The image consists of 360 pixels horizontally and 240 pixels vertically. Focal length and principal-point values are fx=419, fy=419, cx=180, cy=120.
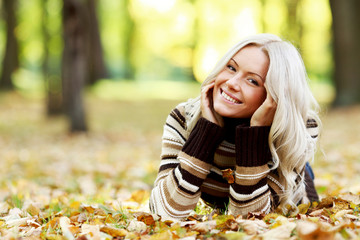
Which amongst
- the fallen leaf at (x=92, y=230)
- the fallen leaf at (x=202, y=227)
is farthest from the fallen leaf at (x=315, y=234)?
the fallen leaf at (x=92, y=230)

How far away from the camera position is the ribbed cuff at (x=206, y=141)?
7.77 feet

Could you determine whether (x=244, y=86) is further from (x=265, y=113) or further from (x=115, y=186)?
(x=115, y=186)

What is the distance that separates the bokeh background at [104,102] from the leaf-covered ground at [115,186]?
0.12ft

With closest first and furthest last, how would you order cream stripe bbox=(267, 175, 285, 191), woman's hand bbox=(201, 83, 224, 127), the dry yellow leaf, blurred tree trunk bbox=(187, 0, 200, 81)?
woman's hand bbox=(201, 83, 224, 127), cream stripe bbox=(267, 175, 285, 191), the dry yellow leaf, blurred tree trunk bbox=(187, 0, 200, 81)

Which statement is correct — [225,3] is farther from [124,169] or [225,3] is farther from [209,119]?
[209,119]

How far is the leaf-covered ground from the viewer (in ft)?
7.07

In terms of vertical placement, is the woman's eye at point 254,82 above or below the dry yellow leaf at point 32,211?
above

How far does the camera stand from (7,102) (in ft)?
53.1

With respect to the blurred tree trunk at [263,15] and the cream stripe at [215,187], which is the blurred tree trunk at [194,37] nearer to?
the blurred tree trunk at [263,15]

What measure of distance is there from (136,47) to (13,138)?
25520 millimetres

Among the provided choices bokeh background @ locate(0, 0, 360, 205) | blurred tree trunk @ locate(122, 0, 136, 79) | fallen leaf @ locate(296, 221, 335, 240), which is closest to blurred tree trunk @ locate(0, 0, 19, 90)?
bokeh background @ locate(0, 0, 360, 205)

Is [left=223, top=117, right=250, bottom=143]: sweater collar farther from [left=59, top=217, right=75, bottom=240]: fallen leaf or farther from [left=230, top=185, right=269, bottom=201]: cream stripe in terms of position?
[left=59, top=217, right=75, bottom=240]: fallen leaf

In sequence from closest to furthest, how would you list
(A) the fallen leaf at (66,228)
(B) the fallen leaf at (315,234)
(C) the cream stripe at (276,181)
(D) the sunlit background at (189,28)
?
(B) the fallen leaf at (315,234) < (A) the fallen leaf at (66,228) < (C) the cream stripe at (276,181) < (D) the sunlit background at (189,28)

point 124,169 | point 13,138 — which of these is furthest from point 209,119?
point 13,138
